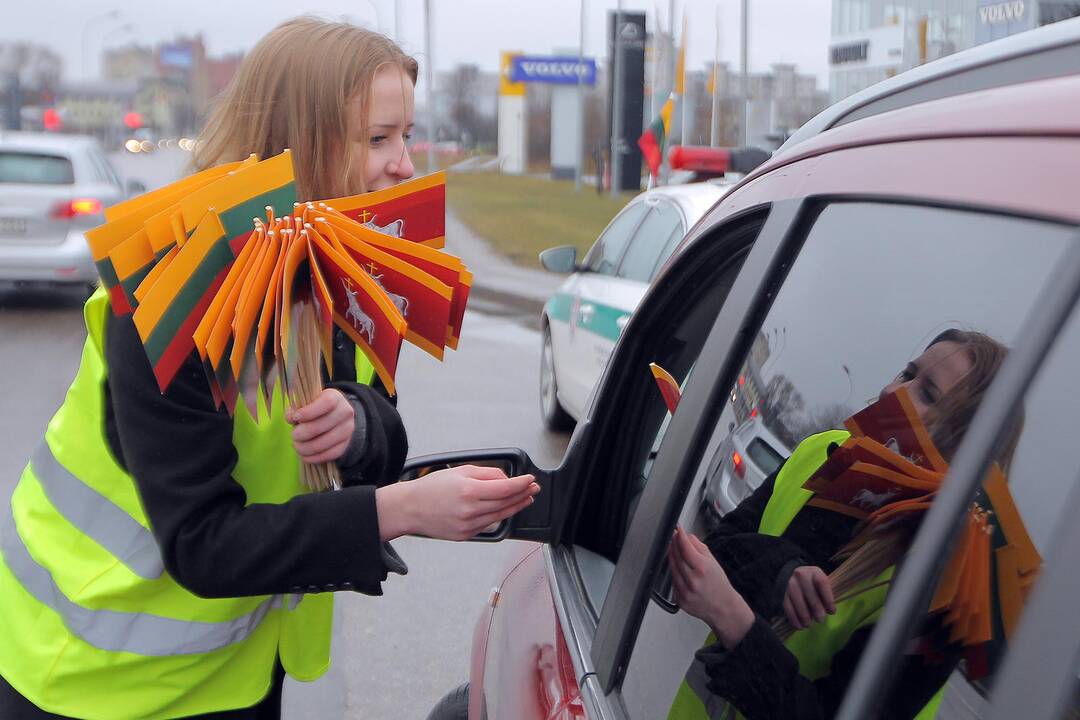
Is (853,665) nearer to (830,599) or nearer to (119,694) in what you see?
(830,599)

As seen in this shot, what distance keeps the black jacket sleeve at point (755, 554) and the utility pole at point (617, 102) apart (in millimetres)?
28190

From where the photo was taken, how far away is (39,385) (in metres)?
8.65

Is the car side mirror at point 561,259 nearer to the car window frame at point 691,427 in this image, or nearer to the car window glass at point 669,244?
the car window glass at point 669,244

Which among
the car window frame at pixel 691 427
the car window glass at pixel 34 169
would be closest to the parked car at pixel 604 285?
the car window frame at pixel 691 427

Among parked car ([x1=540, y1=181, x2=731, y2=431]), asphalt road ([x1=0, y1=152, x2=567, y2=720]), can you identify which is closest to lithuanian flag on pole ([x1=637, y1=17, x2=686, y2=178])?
asphalt road ([x1=0, y1=152, x2=567, y2=720])

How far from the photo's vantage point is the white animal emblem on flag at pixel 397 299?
154cm

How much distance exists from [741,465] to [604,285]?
5.00 metres

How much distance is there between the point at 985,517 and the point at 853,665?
0.21m

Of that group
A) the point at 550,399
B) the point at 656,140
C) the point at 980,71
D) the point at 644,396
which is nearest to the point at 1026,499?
the point at 980,71

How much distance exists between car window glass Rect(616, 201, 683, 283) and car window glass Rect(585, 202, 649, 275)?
5.1 inches

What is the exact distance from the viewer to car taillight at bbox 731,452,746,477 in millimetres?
1441

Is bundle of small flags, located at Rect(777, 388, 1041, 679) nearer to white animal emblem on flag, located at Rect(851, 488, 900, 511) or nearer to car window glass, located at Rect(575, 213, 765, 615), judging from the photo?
white animal emblem on flag, located at Rect(851, 488, 900, 511)

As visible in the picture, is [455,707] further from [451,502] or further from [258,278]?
[258,278]

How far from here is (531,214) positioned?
27609 millimetres
